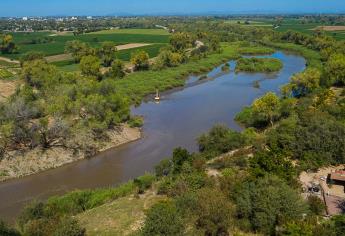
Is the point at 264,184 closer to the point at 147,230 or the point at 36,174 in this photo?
the point at 147,230

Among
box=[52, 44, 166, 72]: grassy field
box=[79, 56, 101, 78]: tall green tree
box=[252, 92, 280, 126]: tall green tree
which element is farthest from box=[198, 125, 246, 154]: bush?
box=[52, 44, 166, 72]: grassy field

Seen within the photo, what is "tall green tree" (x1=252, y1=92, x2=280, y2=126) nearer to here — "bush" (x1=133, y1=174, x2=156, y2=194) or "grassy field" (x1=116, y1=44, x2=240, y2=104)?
"bush" (x1=133, y1=174, x2=156, y2=194)

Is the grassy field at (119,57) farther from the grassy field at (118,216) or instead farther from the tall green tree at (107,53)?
the grassy field at (118,216)

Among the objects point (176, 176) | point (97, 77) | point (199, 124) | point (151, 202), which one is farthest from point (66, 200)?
point (97, 77)

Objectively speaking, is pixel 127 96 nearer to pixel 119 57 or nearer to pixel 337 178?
pixel 337 178

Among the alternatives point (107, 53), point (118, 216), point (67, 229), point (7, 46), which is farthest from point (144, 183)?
point (7, 46)

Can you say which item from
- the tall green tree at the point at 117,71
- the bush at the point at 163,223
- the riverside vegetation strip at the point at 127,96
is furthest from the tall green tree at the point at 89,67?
the bush at the point at 163,223
